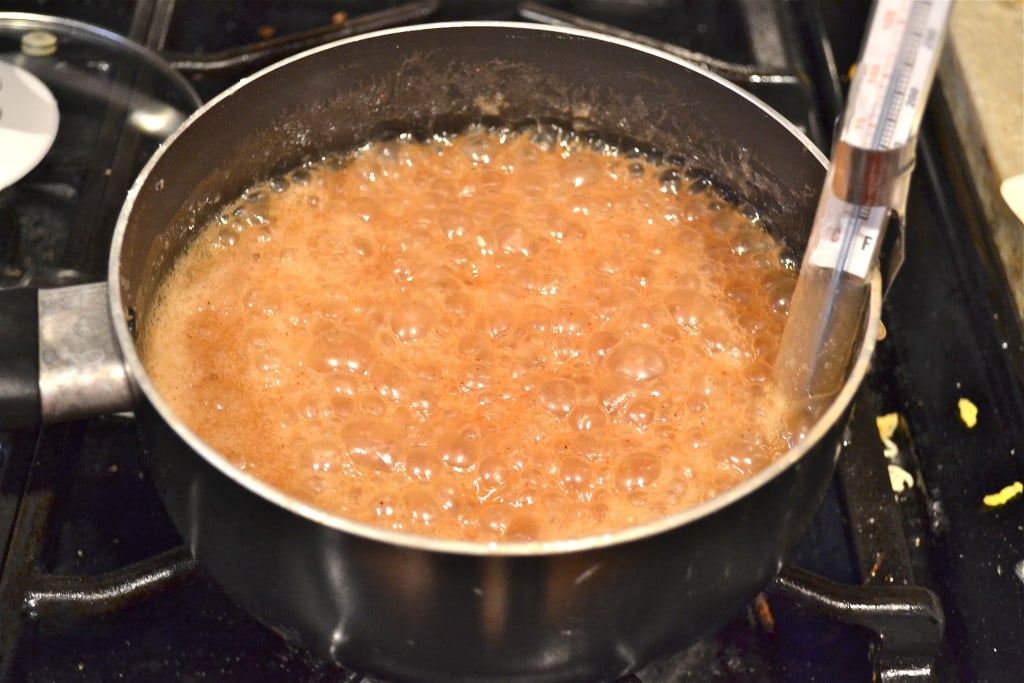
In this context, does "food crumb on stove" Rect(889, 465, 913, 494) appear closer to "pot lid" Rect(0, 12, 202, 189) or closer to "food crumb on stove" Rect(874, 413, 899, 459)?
"food crumb on stove" Rect(874, 413, 899, 459)

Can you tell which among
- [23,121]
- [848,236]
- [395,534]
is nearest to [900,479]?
[848,236]

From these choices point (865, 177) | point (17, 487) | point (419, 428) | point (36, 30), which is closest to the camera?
point (865, 177)

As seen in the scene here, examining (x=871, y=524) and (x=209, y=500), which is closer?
(x=209, y=500)

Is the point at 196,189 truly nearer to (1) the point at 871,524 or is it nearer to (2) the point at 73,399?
(2) the point at 73,399

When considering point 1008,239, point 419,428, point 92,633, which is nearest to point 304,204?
point 419,428

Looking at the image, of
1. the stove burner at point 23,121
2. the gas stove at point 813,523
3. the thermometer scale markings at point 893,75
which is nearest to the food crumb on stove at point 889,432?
the gas stove at point 813,523

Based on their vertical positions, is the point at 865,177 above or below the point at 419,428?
above

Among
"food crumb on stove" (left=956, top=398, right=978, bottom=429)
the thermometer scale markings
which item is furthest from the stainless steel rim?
"food crumb on stove" (left=956, top=398, right=978, bottom=429)

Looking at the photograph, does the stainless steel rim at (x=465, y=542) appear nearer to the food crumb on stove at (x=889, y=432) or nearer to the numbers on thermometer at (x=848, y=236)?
the numbers on thermometer at (x=848, y=236)
